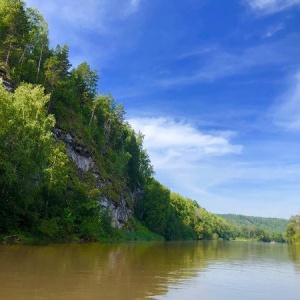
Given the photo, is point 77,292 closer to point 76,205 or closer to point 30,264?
point 30,264

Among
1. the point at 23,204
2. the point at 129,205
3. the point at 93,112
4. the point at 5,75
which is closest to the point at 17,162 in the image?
the point at 23,204

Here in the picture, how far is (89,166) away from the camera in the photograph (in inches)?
2763

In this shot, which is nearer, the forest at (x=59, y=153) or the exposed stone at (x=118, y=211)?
the forest at (x=59, y=153)

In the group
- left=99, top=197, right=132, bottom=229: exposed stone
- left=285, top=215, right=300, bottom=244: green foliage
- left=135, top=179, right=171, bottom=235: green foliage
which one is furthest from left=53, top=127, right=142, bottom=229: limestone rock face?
left=285, top=215, right=300, bottom=244: green foliage

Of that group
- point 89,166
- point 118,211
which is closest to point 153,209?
point 118,211

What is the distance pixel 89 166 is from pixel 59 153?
26454 millimetres

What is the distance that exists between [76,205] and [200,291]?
39.0 metres

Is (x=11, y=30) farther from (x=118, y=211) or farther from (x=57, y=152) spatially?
(x=118, y=211)

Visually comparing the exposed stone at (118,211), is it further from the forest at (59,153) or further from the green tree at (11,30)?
the green tree at (11,30)

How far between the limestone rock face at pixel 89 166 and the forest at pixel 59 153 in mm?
230

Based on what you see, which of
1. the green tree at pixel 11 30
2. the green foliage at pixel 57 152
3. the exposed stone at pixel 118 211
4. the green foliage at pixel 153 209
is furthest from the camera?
the green foliage at pixel 153 209

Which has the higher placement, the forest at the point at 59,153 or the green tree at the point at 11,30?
the green tree at the point at 11,30

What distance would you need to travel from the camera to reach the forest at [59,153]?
117ft

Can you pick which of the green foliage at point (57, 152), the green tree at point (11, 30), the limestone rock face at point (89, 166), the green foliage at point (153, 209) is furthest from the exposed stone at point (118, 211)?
the green tree at point (11, 30)
